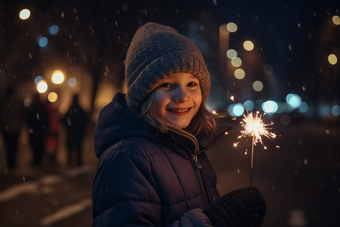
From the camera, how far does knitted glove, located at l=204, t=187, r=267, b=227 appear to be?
64.5 inches

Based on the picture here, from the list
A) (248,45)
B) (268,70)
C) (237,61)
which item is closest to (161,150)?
(248,45)

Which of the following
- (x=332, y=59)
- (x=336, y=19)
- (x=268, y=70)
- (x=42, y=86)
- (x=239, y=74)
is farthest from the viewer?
(x=239, y=74)

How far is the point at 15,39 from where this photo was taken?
9273mm

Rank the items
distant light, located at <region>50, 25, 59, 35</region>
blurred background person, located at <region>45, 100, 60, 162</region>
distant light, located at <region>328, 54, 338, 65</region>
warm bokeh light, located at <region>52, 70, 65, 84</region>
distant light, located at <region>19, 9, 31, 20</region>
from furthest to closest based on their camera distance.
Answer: distant light, located at <region>328, 54, 338, 65</region>
warm bokeh light, located at <region>52, 70, 65, 84</region>
distant light, located at <region>50, 25, 59, 35</region>
blurred background person, located at <region>45, 100, 60, 162</region>
distant light, located at <region>19, 9, 31, 20</region>

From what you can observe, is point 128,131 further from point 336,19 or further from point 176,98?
point 336,19

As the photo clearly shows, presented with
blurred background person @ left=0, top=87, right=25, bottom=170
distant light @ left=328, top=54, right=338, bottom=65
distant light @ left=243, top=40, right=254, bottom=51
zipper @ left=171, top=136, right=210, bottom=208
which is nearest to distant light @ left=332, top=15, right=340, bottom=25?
distant light @ left=328, top=54, right=338, bottom=65

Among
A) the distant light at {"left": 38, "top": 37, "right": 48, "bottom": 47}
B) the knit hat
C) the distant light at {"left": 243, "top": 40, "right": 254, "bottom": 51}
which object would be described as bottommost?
the distant light at {"left": 38, "top": 37, "right": 48, "bottom": 47}

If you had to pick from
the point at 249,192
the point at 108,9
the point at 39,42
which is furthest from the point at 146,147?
the point at 39,42

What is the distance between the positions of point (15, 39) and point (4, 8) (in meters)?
1.31

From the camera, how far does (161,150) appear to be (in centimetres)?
190

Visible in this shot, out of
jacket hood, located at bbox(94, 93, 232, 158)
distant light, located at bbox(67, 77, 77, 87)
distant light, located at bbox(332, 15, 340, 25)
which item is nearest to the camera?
jacket hood, located at bbox(94, 93, 232, 158)

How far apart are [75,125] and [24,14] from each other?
390 centimetres

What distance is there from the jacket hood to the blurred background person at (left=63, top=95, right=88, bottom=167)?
24.7ft

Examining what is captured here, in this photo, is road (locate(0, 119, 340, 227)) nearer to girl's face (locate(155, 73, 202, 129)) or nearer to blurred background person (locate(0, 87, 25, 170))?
blurred background person (locate(0, 87, 25, 170))
